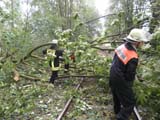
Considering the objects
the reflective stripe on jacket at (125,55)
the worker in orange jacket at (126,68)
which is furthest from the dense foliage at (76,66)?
the reflective stripe on jacket at (125,55)

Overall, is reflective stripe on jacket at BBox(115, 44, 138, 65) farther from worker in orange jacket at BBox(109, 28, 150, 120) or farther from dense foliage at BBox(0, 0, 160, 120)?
dense foliage at BBox(0, 0, 160, 120)

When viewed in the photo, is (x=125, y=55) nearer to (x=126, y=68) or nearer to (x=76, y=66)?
(x=126, y=68)

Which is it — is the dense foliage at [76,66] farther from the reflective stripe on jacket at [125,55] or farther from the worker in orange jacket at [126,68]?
the reflective stripe on jacket at [125,55]

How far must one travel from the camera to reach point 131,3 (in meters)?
19.1

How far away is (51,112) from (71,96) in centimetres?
111

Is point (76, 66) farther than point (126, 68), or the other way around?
point (76, 66)

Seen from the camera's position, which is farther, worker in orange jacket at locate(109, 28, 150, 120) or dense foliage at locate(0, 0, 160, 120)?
dense foliage at locate(0, 0, 160, 120)

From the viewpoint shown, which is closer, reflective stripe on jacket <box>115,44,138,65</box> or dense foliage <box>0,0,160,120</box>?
reflective stripe on jacket <box>115,44,138,65</box>

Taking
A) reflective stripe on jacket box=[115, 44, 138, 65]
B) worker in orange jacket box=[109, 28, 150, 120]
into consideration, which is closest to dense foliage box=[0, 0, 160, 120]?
worker in orange jacket box=[109, 28, 150, 120]

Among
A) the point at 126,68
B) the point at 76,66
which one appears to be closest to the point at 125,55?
the point at 126,68

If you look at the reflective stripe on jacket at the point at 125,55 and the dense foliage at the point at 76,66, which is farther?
the dense foliage at the point at 76,66

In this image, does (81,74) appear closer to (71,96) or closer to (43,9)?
(71,96)

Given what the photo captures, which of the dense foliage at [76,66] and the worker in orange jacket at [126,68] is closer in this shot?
the worker in orange jacket at [126,68]

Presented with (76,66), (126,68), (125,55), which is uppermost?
(125,55)
